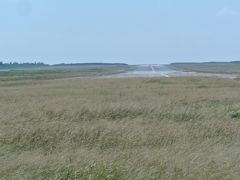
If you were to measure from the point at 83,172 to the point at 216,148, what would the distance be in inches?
→ 134

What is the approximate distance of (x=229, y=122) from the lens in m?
12.0

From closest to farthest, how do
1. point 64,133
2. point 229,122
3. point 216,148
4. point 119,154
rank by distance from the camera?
point 119,154 < point 216,148 < point 64,133 < point 229,122

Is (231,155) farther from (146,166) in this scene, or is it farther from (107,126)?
(107,126)

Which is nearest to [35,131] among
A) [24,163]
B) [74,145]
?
[74,145]

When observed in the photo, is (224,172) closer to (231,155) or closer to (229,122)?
(231,155)

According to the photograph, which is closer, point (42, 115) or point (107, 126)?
point (107, 126)

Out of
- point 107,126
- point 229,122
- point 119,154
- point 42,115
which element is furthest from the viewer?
point 42,115

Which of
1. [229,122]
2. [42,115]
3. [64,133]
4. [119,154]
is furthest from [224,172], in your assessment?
[42,115]

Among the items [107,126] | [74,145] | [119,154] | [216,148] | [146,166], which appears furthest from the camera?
[107,126]

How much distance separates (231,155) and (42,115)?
311 inches

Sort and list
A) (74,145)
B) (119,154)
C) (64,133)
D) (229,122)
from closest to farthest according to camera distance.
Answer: (119,154)
(74,145)
(64,133)
(229,122)

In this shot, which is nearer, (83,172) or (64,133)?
(83,172)

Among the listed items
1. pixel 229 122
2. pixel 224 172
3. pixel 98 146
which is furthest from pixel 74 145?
pixel 229 122

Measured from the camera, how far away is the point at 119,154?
7.91 m
